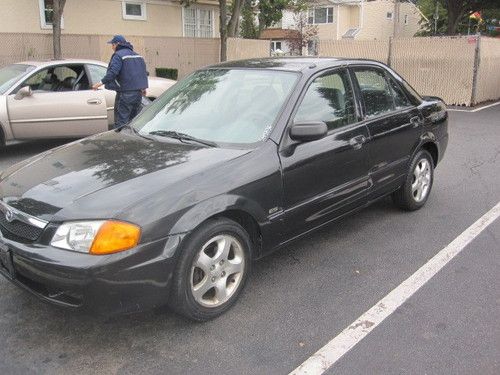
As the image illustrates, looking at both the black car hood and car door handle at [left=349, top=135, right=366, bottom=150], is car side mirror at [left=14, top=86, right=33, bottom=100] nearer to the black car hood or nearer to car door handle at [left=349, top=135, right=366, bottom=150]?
the black car hood

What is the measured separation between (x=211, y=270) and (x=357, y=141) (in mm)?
1783

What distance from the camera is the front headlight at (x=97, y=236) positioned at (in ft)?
9.02

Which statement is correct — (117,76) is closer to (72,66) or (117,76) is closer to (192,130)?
(72,66)

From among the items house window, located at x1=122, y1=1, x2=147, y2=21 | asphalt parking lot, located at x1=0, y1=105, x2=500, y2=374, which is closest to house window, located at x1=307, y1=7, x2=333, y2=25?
house window, located at x1=122, y1=1, x2=147, y2=21

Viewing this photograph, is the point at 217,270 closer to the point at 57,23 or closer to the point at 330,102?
the point at 330,102

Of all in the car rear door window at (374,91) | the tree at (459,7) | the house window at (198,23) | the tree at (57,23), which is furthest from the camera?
the tree at (459,7)

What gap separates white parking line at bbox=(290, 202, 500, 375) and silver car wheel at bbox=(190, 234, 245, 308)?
0.71m

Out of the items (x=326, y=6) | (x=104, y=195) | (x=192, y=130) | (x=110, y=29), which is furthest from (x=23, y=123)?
(x=326, y=6)

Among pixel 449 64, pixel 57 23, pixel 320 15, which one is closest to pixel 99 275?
pixel 57 23

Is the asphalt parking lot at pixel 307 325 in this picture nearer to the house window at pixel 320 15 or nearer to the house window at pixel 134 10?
the house window at pixel 134 10

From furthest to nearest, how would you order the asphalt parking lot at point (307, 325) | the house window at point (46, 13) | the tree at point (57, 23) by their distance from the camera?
1. the house window at point (46, 13)
2. the tree at point (57, 23)
3. the asphalt parking lot at point (307, 325)

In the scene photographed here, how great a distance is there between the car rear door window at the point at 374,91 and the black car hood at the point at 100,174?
159 centimetres

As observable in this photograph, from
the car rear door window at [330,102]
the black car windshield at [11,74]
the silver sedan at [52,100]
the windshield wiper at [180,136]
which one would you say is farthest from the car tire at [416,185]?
the black car windshield at [11,74]

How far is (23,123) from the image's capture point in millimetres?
7828
